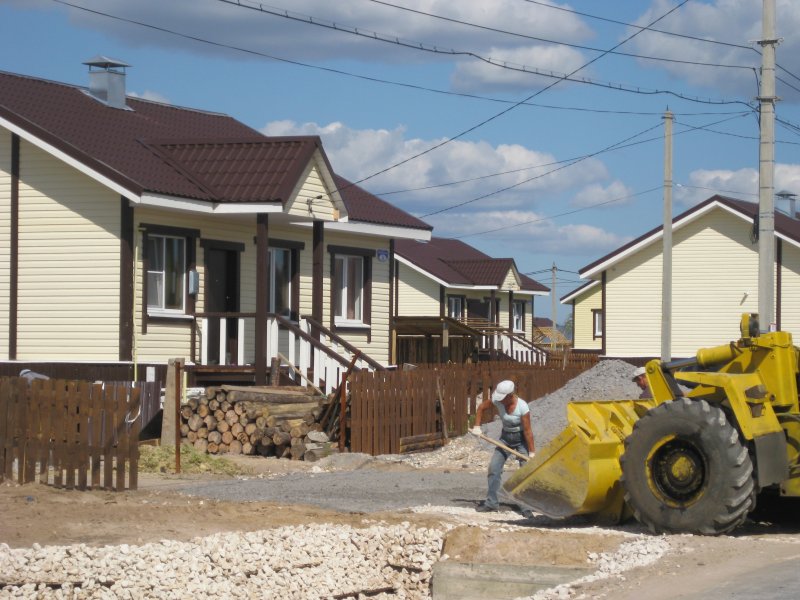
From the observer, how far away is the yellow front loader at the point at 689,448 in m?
11.5

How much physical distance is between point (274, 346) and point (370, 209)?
644 centimetres

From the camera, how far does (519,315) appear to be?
64.4 meters

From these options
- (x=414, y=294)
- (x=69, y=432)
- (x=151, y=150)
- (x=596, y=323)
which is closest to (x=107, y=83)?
(x=151, y=150)

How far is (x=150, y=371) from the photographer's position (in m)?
22.3

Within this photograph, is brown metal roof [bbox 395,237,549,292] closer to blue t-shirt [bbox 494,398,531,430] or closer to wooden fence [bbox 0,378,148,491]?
wooden fence [bbox 0,378,148,491]

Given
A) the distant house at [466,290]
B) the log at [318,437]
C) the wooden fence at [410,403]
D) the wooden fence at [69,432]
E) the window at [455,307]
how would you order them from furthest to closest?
the window at [455,307]
the distant house at [466,290]
the wooden fence at [410,403]
the log at [318,437]
the wooden fence at [69,432]

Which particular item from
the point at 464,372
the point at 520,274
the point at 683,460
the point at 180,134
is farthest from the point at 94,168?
the point at 520,274

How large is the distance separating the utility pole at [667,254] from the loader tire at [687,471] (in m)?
15.6

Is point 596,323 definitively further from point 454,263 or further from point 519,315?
point 454,263

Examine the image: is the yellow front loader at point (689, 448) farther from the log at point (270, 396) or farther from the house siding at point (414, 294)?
the house siding at point (414, 294)

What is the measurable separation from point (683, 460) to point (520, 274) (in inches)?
1933

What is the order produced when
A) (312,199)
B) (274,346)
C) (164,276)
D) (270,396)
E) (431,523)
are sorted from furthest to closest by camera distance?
1. (312,199)
2. (274,346)
3. (164,276)
4. (270,396)
5. (431,523)

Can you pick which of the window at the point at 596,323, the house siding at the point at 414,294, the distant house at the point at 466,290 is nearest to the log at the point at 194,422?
the distant house at the point at 466,290

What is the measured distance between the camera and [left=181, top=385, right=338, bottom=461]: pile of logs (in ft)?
68.1
